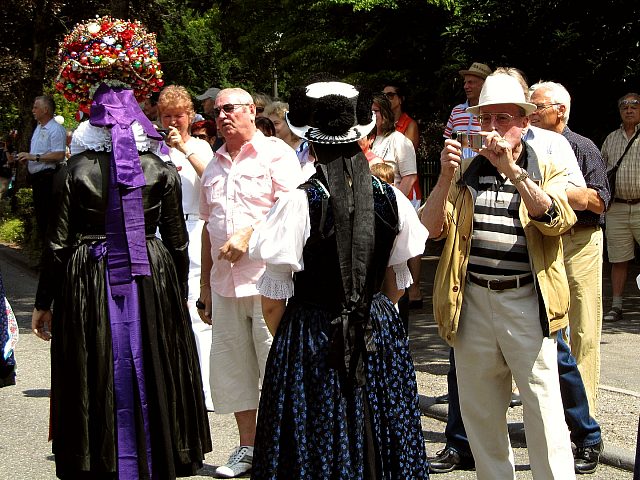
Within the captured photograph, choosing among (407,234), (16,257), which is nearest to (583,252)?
(407,234)

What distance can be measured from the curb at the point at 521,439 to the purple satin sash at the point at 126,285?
2.53 m

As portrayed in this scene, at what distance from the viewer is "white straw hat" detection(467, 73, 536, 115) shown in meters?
4.72

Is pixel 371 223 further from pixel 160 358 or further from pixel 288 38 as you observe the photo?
pixel 288 38

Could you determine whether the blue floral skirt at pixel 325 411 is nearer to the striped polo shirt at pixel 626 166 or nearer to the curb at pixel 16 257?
the striped polo shirt at pixel 626 166

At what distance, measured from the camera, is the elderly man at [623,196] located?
10359mm

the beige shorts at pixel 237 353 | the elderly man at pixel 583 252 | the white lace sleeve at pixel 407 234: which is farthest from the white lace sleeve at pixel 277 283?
the elderly man at pixel 583 252

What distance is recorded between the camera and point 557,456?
188 inches

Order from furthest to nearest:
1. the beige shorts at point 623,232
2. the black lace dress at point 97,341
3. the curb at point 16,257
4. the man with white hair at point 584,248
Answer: the curb at point 16,257 < the beige shorts at point 623,232 < the man with white hair at point 584,248 < the black lace dress at point 97,341

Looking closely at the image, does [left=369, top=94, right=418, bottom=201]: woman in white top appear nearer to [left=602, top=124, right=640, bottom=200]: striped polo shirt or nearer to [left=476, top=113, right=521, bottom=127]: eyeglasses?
[left=476, top=113, right=521, bottom=127]: eyeglasses

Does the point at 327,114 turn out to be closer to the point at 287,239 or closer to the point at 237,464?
the point at 287,239

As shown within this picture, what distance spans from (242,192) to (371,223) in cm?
197

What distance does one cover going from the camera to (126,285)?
5.17 m

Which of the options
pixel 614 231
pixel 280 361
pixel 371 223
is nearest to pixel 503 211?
pixel 371 223

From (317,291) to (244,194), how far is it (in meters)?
1.95
